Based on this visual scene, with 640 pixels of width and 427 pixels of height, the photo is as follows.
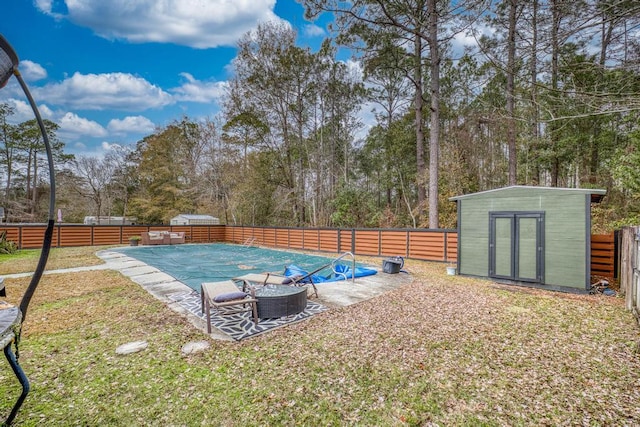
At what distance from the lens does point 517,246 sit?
5883 mm

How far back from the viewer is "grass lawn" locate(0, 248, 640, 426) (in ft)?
6.57

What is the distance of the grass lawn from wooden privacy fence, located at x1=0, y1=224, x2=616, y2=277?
2.44 meters


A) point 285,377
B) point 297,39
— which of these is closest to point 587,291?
point 285,377

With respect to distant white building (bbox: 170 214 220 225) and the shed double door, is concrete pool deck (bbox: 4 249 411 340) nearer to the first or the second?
the shed double door

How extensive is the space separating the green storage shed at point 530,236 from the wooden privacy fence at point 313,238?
4.72 ft

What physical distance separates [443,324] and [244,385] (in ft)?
8.52

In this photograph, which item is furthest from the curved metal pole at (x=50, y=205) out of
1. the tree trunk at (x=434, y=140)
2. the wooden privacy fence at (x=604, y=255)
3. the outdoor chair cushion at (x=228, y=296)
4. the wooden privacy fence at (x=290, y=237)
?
the tree trunk at (x=434, y=140)

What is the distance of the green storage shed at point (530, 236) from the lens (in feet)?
17.2

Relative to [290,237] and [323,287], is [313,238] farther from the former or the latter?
[323,287]

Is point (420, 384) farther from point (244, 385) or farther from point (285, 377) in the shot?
point (244, 385)

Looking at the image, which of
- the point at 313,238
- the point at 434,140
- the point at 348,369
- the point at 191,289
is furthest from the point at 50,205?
the point at 313,238

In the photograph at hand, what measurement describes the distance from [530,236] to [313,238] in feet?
26.9

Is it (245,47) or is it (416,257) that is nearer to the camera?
(416,257)

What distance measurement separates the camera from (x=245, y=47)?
52.1 feet
